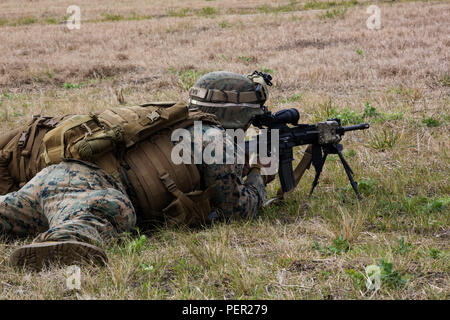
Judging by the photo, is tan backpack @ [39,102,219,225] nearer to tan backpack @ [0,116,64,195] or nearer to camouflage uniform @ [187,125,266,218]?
camouflage uniform @ [187,125,266,218]

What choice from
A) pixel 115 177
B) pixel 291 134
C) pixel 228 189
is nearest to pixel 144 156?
pixel 115 177

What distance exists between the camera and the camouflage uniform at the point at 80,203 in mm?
3350

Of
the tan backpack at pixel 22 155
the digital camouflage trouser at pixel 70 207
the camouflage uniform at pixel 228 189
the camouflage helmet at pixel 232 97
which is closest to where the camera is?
the digital camouflage trouser at pixel 70 207

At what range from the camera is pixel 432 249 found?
3191 millimetres

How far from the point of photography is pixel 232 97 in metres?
4.57

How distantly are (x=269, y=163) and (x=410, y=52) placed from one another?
711 cm

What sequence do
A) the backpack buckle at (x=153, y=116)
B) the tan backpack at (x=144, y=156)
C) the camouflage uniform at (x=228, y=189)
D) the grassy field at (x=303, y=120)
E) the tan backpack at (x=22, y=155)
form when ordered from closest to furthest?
the grassy field at (x=303, y=120) < the tan backpack at (x=144, y=156) < the backpack buckle at (x=153, y=116) < the camouflage uniform at (x=228, y=189) < the tan backpack at (x=22, y=155)

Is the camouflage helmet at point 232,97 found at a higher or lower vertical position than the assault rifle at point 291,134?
higher

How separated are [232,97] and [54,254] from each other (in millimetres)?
2091

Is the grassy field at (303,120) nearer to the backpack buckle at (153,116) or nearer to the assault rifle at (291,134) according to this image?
the assault rifle at (291,134)

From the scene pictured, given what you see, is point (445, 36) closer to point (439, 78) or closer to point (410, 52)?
point (410, 52)

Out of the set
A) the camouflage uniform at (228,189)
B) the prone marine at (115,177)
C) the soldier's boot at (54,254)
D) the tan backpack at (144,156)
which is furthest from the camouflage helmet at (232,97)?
the soldier's boot at (54,254)

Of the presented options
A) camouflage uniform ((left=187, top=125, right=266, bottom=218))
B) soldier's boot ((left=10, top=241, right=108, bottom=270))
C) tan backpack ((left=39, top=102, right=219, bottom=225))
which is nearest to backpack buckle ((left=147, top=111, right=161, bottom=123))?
tan backpack ((left=39, top=102, right=219, bottom=225))

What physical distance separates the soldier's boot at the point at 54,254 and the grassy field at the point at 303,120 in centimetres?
8
